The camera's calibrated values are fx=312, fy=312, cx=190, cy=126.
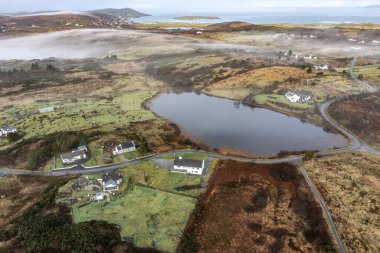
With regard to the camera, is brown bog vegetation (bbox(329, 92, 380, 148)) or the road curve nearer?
the road curve

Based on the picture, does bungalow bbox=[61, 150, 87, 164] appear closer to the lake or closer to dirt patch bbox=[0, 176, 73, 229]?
dirt patch bbox=[0, 176, 73, 229]

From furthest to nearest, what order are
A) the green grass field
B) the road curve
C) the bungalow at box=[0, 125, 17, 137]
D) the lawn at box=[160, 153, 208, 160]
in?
the green grass field
the bungalow at box=[0, 125, 17, 137]
the lawn at box=[160, 153, 208, 160]
the road curve

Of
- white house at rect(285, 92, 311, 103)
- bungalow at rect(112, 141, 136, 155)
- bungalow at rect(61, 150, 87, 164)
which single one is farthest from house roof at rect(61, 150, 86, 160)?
white house at rect(285, 92, 311, 103)

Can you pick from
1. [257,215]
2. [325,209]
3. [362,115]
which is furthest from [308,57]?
[257,215]

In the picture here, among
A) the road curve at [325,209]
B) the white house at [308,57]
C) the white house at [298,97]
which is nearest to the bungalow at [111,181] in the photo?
Answer: the road curve at [325,209]

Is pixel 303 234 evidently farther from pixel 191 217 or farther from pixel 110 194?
pixel 110 194

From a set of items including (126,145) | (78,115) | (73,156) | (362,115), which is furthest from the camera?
(78,115)

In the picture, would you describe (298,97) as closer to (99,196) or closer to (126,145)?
(126,145)
